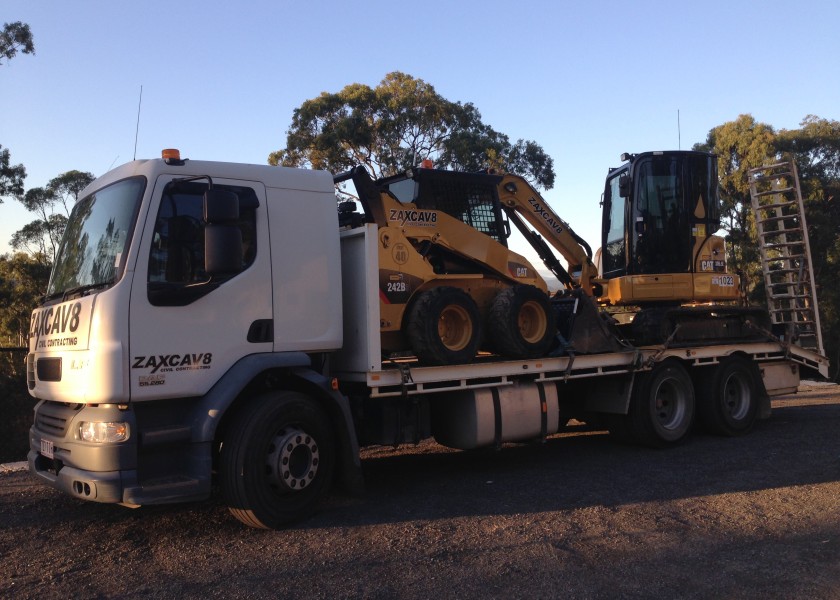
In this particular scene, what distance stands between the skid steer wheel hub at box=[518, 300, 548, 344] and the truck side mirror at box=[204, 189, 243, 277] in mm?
3732

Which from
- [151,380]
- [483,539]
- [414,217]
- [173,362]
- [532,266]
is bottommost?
[483,539]

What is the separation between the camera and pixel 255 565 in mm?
5000

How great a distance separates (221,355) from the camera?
19.0ft

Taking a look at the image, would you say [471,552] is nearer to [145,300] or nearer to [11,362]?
[145,300]

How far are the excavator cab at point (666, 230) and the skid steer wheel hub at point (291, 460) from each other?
576cm

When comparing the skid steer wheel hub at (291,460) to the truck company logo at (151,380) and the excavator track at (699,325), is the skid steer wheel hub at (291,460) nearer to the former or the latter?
the truck company logo at (151,380)

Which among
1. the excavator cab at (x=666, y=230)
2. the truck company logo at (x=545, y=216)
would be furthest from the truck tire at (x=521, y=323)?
the excavator cab at (x=666, y=230)

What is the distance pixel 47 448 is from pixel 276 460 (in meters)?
1.87

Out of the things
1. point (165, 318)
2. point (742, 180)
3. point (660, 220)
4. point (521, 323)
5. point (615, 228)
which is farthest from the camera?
point (742, 180)

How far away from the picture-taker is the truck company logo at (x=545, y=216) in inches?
379

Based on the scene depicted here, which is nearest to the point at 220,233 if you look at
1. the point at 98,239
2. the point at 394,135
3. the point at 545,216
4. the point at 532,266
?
the point at 98,239

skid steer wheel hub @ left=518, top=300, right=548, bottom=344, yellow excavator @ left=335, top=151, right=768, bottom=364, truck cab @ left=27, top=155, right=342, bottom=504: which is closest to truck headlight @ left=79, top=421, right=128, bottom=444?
truck cab @ left=27, top=155, right=342, bottom=504

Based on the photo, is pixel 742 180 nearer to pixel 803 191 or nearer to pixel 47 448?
pixel 803 191

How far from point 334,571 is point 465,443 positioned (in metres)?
2.84
